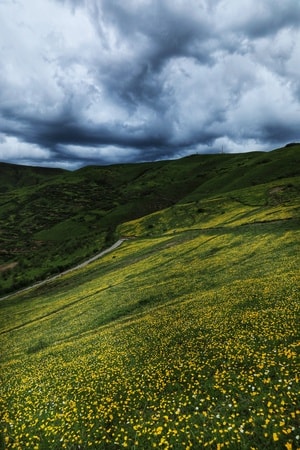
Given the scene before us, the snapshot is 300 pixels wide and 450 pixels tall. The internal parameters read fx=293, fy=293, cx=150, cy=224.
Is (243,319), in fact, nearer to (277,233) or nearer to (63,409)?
(63,409)

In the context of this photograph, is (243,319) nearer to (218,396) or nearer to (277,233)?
(218,396)

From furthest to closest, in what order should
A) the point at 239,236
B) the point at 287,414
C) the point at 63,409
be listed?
the point at 239,236, the point at 63,409, the point at 287,414

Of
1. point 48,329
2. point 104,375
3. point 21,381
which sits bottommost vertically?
point 48,329

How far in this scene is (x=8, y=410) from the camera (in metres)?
19.6

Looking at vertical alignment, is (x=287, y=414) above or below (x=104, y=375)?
above

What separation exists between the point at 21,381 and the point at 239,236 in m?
62.2

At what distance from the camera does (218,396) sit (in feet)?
48.9

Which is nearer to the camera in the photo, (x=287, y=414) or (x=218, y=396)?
(x=287, y=414)

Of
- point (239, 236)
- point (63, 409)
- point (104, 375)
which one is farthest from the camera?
point (239, 236)

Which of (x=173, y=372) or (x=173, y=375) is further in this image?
(x=173, y=372)

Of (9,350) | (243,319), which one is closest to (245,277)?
(243,319)

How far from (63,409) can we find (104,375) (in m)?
Answer: 3.96

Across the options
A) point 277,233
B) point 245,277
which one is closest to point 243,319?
point 245,277

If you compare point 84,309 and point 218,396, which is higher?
point 218,396
